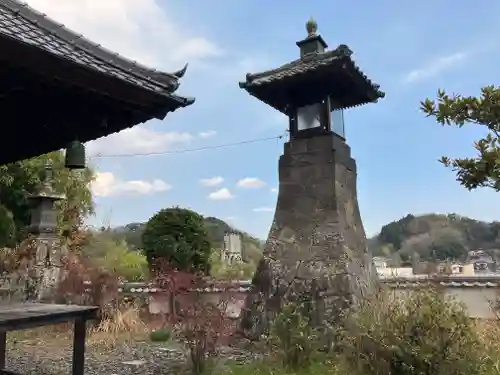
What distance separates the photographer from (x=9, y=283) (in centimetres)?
872

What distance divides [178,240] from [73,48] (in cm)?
778

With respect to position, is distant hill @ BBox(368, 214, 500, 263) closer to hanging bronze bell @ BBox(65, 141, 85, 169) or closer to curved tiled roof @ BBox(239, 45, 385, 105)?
curved tiled roof @ BBox(239, 45, 385, 105)

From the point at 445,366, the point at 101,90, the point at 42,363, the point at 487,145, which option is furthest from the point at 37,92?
the point at 42,363

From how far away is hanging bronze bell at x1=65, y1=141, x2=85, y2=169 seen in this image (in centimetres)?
357

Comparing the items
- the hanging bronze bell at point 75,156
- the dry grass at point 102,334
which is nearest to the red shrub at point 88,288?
the dry grass at point 102,334

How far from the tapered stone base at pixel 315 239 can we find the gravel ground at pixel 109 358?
1.02 metres

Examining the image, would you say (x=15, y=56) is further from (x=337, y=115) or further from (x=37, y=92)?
(x=337, y=115)

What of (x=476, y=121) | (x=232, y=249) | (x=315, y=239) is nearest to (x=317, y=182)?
(x=315, y=239)

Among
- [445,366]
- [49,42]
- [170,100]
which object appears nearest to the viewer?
[49,42]

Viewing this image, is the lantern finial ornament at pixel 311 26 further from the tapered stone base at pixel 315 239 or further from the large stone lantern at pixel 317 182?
the tapered stone base at pixel 315 239

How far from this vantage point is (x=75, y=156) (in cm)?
360

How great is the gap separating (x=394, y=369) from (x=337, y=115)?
4.38 meters

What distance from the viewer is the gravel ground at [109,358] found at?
5703mm

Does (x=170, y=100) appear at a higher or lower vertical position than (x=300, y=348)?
higher
